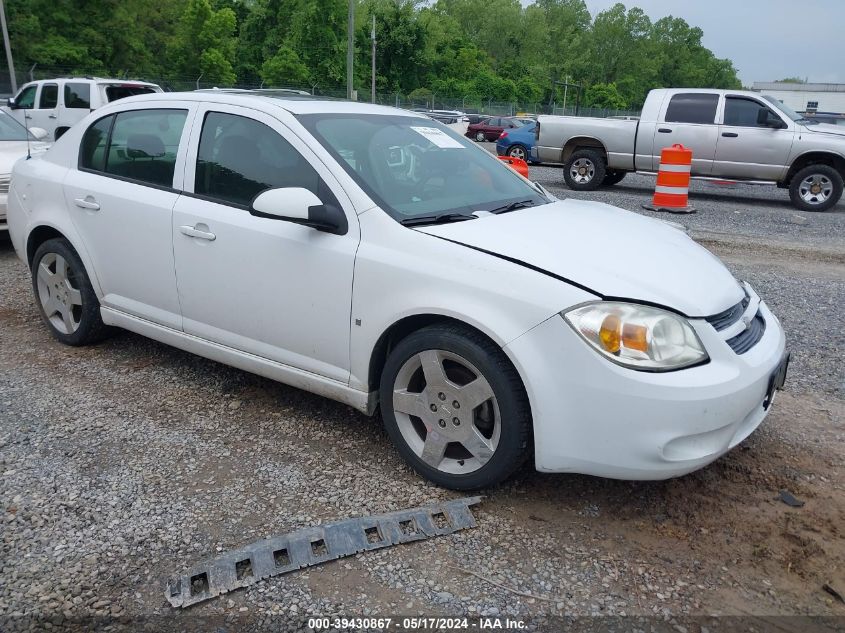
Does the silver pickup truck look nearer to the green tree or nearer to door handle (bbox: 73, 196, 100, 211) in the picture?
door handle (bbox: 73, 196, 100, 211)

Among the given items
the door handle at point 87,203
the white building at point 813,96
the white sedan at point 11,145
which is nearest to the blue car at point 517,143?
the white sedan at point 11,145

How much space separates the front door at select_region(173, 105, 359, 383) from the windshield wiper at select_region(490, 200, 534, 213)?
2.58 ft

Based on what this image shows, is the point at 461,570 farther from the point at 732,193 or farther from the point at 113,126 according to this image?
the point at 732,193

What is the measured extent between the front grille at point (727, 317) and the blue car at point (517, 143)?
58.5ft

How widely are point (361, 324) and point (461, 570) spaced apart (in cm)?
115

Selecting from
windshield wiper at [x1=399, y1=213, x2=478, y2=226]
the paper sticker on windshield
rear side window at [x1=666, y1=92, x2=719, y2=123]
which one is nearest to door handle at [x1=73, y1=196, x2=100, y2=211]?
the paper sticker on windshield

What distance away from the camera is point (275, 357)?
3.61m

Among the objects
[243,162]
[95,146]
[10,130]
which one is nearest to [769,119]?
[243,162]

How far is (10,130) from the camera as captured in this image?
28.6 ft

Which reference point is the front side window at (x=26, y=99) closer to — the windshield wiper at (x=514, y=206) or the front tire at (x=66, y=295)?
the front tire at (x=66, y=295)

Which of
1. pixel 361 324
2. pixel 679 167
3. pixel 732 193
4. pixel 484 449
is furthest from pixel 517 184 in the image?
pixel 732 193

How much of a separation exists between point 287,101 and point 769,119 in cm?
1064

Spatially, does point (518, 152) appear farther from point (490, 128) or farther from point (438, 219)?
point (438, 219)

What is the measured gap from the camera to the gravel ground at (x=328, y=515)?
8.11 feet
